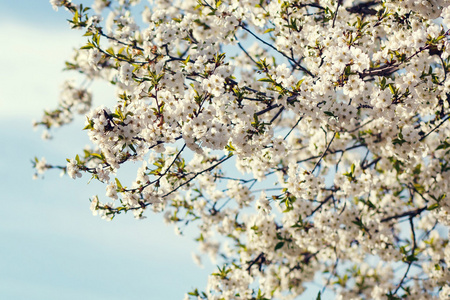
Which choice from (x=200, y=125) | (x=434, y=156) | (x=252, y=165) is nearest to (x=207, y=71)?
(x=200, y=125)

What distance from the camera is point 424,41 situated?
191 inches

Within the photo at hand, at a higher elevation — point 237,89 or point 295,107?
point 237,89

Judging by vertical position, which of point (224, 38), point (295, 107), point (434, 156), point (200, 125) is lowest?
point (200, 125)

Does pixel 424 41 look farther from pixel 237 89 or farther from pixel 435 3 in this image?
pixel 237 89

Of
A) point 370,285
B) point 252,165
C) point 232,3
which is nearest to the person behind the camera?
point 232,3

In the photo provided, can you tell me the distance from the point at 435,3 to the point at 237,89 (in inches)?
103

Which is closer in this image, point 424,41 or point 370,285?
point 424,41

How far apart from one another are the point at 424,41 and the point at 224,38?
3.16 meters

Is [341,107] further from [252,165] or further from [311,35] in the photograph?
[252,165]

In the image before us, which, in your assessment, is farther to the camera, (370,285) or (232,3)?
(370,285)

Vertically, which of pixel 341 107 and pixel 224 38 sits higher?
pixel 224 38

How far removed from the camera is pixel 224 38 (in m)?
6.86

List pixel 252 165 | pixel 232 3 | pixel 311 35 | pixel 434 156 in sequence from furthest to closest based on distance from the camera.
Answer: pixel 434 156 < pixel 252 165 < pixel 232 3 < pixel 311 35

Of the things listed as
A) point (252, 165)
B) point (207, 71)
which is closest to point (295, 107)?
point (207, 71)
